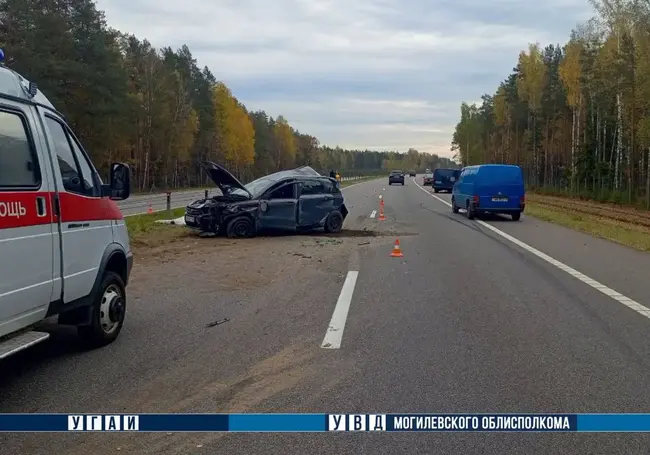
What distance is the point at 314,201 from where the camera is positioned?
1786 centimetres

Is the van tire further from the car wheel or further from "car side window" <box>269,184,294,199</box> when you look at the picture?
the car wheel

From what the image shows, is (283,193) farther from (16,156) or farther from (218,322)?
(16,156)

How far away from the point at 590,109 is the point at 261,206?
45.3 meters

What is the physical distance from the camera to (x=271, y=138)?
118 m

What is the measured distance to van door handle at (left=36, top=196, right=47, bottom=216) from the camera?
5207mm

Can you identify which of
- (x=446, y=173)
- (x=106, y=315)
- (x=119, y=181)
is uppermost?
(x=446, y=173)

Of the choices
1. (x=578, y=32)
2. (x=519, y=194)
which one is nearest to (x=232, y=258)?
(x=519, y=194)

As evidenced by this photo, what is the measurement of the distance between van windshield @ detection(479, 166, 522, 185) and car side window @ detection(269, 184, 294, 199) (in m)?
9.01

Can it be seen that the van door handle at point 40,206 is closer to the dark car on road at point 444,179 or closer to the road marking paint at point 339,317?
the road marking paint at point 339,317

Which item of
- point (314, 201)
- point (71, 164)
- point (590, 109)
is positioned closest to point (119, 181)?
point (71, 164)

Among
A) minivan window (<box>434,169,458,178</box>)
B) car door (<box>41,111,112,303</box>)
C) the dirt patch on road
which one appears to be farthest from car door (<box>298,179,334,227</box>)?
minivan window (<box>434,169,458,178</box>)

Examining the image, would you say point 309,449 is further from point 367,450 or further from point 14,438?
point 14,438

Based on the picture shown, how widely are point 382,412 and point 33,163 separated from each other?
3251 millimetres

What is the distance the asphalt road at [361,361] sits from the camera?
4281 mm
